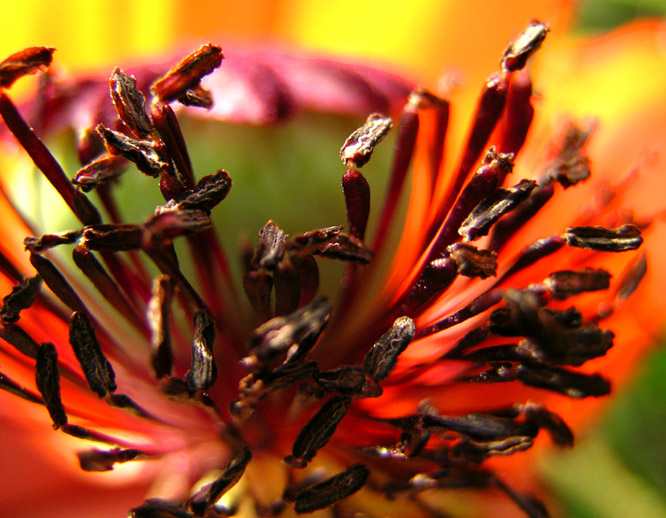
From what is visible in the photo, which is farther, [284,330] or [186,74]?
[186,74]

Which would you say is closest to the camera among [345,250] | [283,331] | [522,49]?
[283,331]

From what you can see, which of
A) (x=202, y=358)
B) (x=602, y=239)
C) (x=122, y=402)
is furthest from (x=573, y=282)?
(x=122, y=402)

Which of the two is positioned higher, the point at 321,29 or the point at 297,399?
the point at 321,29

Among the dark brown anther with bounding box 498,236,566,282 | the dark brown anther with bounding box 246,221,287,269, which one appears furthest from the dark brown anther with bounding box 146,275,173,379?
the dark brown anther with bounding box 498,236,566,282

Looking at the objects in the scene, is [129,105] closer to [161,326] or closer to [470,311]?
[161,326]

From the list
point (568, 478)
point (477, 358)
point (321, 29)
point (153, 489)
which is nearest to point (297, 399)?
point (477, 358)

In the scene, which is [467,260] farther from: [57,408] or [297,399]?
[57,408]
